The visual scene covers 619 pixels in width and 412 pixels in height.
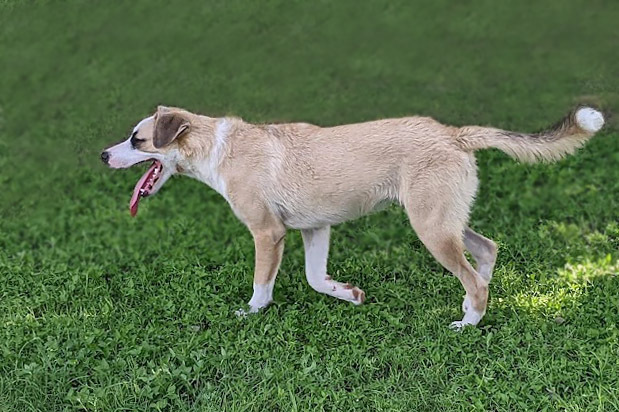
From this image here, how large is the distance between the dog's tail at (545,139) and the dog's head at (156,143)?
5.98 feet

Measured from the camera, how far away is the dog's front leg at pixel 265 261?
5621mm

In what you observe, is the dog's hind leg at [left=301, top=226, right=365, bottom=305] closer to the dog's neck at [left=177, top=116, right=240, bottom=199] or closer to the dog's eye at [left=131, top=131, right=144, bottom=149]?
the dog's neck at [left=177, top=116, right=240, bottom=199]

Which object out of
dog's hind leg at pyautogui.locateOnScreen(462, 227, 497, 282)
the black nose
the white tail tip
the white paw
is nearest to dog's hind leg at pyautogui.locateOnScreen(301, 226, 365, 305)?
the white paw

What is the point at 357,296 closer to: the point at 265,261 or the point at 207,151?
the point at 265,261

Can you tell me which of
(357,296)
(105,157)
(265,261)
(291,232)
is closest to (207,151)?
(105,157)

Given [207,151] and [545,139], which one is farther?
[207,151]

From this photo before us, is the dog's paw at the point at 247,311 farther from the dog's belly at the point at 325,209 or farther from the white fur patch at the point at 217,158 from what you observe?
the white fur patch at the point at 217,158

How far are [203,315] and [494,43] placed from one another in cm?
626

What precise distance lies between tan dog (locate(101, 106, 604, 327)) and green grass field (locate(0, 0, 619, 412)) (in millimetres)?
414

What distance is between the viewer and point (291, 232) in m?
7.39

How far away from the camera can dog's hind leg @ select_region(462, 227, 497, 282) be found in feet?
19.1

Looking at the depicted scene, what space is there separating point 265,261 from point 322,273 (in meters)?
0.50

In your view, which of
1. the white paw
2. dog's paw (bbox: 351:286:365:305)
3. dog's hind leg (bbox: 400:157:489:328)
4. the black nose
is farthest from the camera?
dog's paw (bbox: 351:286:365:305)

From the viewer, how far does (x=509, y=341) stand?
527 cm
